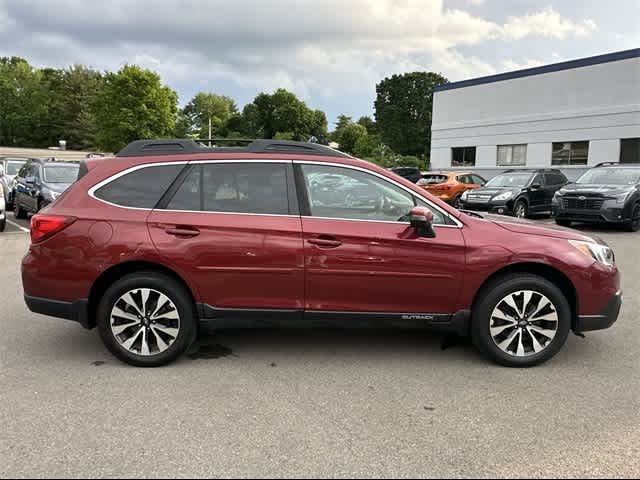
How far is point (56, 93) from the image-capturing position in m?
80.6

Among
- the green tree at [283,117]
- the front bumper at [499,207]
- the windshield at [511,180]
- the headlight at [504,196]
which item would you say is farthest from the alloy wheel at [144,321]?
the green tree at [283,117]

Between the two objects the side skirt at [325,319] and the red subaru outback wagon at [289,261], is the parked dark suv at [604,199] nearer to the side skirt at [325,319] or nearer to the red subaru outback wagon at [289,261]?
the red subaru outback wagon at [289,261]

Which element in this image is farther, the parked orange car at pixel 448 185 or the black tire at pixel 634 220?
the parked orange car at pixel 448 185

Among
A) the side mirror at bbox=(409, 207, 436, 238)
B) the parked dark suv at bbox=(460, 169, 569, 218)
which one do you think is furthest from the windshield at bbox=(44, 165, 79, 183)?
the side mirror at bbox=(409, 207, 436, 238)

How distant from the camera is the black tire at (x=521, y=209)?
Answer: 15520 mm

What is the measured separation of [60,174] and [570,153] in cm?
2240

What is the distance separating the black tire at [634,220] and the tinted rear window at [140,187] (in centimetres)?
1218

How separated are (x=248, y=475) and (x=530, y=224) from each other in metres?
3.13

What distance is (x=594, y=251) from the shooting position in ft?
14.3

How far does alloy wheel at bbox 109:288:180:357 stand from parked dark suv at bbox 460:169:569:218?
12707mm

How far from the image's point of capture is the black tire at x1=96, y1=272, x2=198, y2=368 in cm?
414

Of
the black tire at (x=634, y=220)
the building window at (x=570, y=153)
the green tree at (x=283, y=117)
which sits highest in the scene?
the green tree at (x=283, y=117)

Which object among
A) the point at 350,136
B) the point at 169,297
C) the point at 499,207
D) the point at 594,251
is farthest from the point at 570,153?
the point at 350,136

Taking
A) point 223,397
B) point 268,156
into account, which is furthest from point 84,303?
point 268,156
